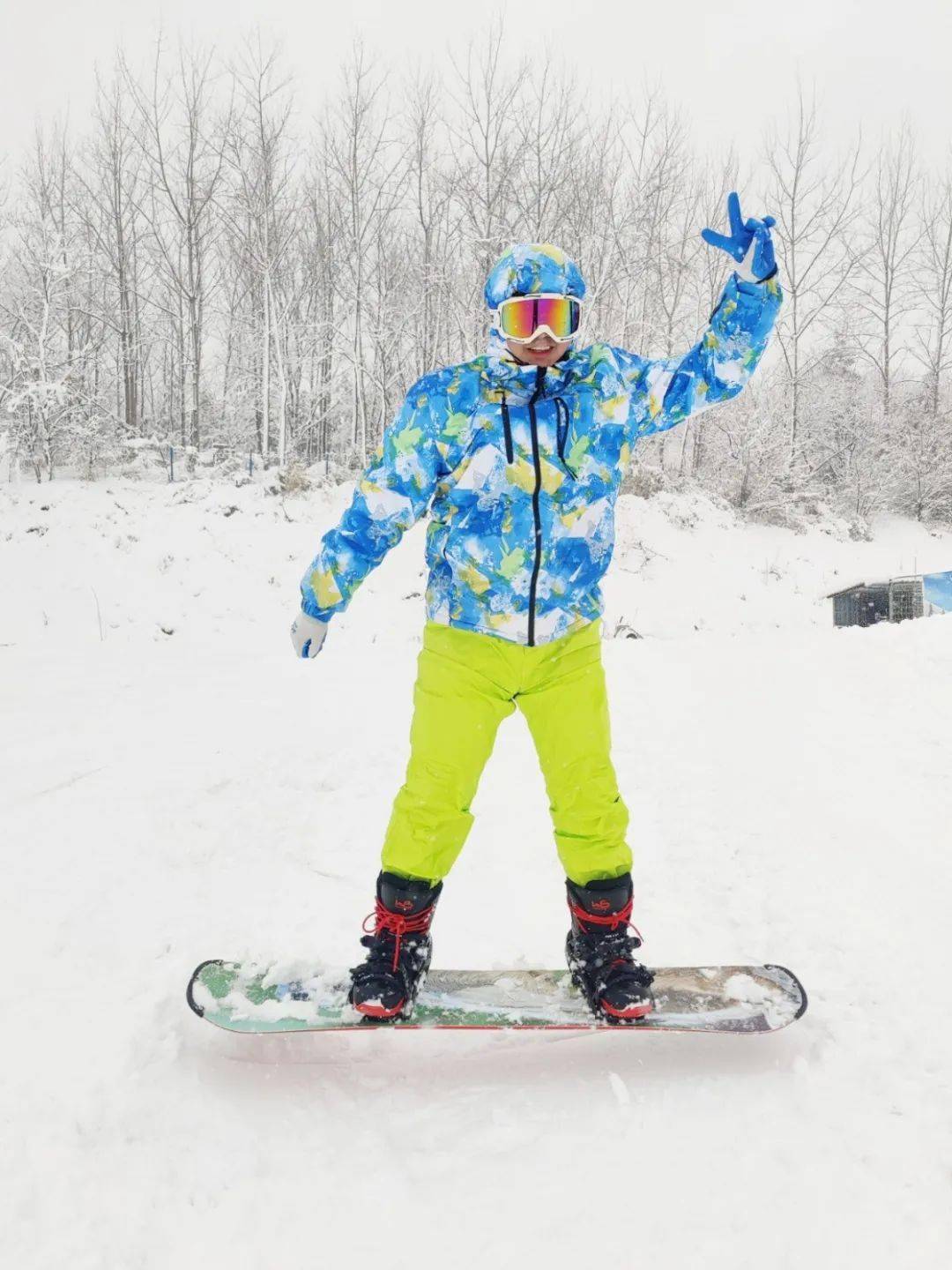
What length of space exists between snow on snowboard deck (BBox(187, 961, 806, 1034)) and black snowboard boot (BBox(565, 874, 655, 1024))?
4 centimetres

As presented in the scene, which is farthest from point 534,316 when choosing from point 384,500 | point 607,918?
point 607,918

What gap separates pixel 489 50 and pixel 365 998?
21.9 meters

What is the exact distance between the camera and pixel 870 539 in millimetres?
20516

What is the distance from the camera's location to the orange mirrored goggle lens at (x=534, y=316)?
1955 mm

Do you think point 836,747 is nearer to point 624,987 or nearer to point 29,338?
point 624,987

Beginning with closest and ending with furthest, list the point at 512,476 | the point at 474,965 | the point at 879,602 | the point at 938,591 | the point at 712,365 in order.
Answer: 1. the point at 512,476
2. the point at 712,365
3. the point at 474,965
4. the point at 938,591
5. the point at 879,602

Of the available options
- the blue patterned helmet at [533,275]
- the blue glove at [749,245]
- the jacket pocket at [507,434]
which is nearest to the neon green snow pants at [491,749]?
the jacket pocket at [507,434]

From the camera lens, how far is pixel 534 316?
196 cm

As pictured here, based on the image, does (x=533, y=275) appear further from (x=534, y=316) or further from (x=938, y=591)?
(x=938, y=591)

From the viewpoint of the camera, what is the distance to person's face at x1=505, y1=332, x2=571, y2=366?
6.48 ft

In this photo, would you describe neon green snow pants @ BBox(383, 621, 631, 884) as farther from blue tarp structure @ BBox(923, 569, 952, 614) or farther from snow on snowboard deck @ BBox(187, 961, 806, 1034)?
blue tarp structure @ BBox(923, 569, 952, 614)

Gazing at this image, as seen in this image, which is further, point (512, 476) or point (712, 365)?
point (712, 365)

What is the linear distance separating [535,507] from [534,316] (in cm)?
50

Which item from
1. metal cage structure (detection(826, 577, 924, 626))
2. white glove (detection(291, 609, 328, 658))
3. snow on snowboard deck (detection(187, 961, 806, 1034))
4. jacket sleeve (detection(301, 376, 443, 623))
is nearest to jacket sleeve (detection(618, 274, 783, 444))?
jacket sleeve (detection(301, 376, 443, 623))
